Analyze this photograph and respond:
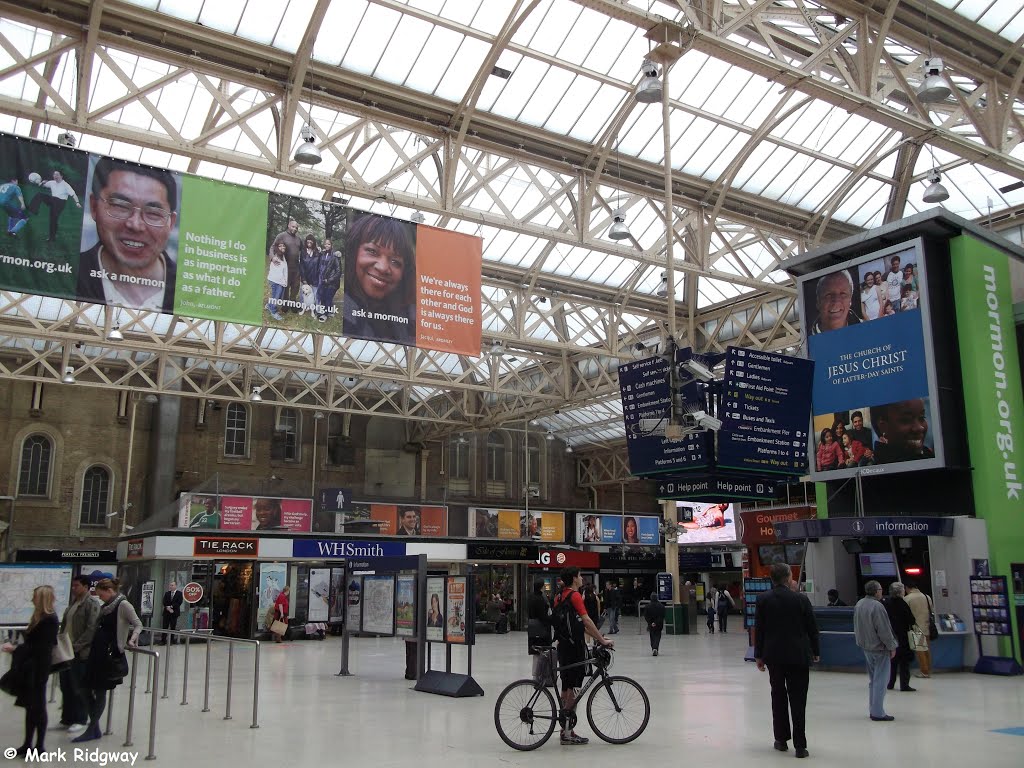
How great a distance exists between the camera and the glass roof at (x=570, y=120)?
15.8m

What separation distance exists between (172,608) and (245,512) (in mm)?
5055

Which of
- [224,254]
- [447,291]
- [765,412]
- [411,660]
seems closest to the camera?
[224,254]

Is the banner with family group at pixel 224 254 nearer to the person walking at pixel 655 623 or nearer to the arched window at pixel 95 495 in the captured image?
the person walking at pixel 655 623

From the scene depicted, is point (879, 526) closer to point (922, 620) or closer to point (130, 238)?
point (922, 620)

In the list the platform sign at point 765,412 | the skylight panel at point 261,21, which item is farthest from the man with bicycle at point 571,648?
the skylight panel at point 261,21

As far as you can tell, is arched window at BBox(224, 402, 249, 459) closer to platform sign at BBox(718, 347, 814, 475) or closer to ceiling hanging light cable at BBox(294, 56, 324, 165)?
ceiling hanging light cable at BBox(294, 56, 324, 165)

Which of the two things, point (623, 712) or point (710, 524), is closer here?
point (623, 712)

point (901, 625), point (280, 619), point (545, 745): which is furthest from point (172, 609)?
point (901, 625)

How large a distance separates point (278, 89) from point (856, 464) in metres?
13.1

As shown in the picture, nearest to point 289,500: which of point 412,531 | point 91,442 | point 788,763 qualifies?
point 412,531

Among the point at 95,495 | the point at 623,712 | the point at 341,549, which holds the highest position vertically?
the point at 95,495

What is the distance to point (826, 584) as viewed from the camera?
17969 millimetres

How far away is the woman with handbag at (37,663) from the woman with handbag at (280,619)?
18.4 metres

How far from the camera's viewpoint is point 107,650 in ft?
29.2
